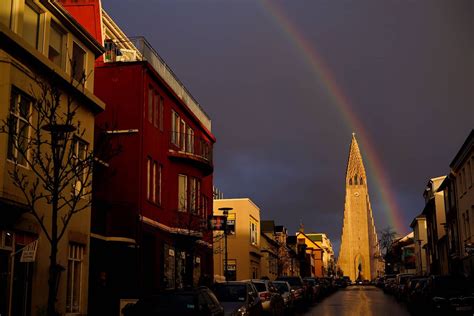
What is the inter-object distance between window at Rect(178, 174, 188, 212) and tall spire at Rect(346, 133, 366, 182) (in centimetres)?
15646

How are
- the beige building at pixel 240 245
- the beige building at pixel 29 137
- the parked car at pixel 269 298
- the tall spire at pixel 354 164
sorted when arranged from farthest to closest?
the tall spire at pixel 354 164 → the beige building at pixel 240 245 → the parked car at pixel 269 298 → the beige building at pixel 29 137

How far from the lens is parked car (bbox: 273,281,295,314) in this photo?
2758 cm

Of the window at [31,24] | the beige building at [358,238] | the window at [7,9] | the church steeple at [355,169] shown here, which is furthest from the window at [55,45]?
the church steeple at [355,169]

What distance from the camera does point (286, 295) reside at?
28.1 meters

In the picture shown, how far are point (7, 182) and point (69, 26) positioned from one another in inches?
271

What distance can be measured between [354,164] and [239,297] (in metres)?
175

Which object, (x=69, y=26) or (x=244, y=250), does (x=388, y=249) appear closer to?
(x=244, y=250)

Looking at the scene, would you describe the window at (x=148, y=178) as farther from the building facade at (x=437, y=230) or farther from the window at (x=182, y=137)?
the building facade at (x=437, y=230)

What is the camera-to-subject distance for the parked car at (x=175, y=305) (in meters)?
12.7

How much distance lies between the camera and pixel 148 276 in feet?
92.3

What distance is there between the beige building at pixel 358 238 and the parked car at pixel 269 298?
154 metres

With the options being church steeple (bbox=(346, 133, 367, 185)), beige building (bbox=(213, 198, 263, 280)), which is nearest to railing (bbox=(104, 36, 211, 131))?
beige building (bbox=(213, 198, 263, 280))

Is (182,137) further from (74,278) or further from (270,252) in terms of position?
(270,252)

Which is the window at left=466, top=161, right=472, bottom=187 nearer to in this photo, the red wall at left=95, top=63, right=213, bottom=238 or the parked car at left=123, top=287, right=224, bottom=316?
the red wall at left=95, top=63, right=213, bottom=238
